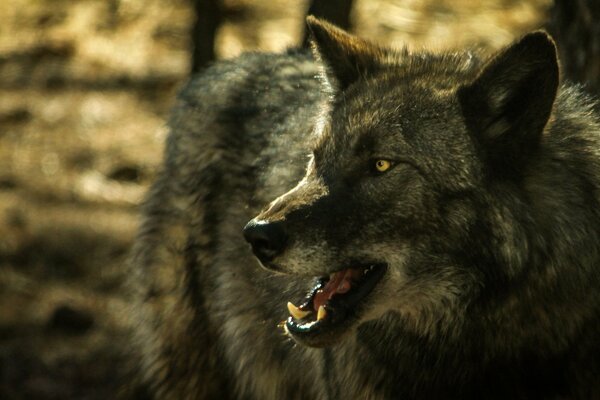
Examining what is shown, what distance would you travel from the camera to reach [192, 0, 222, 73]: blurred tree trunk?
26.6 feet

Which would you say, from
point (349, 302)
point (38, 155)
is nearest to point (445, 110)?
point (349, 302)

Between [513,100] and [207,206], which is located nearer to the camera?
[513,100]

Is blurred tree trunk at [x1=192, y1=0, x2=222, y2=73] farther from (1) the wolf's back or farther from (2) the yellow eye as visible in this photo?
(2) the yellow eye

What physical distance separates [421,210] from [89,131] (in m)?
5.60

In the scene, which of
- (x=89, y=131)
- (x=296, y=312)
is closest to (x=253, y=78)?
(x=296, y=312)

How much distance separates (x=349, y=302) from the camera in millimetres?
3869

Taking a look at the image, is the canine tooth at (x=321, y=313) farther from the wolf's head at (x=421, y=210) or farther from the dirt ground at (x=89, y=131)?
the dirt ground at (x=89, y=131)

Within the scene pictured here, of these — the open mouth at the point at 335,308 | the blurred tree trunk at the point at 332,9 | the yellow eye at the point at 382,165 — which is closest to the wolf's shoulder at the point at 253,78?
the blurred tree trunk at the point at 332,9

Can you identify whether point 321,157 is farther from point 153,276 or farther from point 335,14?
point 335,14

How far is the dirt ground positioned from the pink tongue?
103 inches

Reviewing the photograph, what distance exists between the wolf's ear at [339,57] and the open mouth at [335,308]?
87 centimetres

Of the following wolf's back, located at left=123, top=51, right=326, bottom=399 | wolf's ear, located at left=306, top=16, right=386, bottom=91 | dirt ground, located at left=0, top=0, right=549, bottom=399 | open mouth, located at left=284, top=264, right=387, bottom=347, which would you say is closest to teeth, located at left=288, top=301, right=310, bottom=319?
open mouth, located at left=284, top=264, right=387, bottom=347

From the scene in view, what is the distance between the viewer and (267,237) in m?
3.73

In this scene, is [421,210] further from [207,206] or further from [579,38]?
[579,38]
